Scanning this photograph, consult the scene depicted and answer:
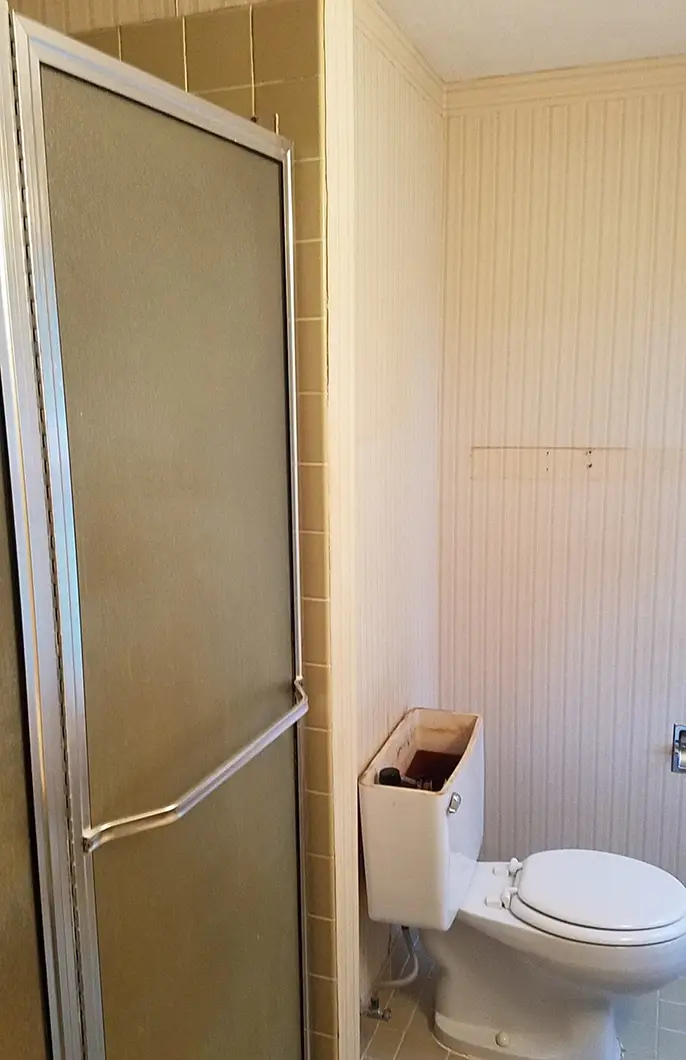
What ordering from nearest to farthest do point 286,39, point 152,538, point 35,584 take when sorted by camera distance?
point 35,584 < point 152,538 < point 286,39

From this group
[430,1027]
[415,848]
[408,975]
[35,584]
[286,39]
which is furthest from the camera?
[408,975]

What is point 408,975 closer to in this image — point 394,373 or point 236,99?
point 394,373

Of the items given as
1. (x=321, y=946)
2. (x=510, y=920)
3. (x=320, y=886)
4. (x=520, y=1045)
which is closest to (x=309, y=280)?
(x=320, y=886)

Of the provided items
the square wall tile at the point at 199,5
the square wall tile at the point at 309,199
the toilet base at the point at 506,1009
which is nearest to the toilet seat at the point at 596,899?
the toilet base at the point at 506,1009

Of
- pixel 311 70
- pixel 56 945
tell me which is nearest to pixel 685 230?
pixel 311 70

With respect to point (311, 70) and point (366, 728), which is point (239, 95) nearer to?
point (311, 70)

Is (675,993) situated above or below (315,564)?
below

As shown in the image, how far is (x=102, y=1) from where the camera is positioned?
156cm

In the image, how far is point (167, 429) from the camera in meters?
1.21

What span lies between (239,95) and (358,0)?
14.4 inches

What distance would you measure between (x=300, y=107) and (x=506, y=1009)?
1905 mm

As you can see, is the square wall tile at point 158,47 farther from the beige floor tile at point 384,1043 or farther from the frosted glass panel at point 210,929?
the beige floor tile at point 384,1043

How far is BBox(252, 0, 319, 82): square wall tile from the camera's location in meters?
1.47

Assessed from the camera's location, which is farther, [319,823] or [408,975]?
[408,975]
